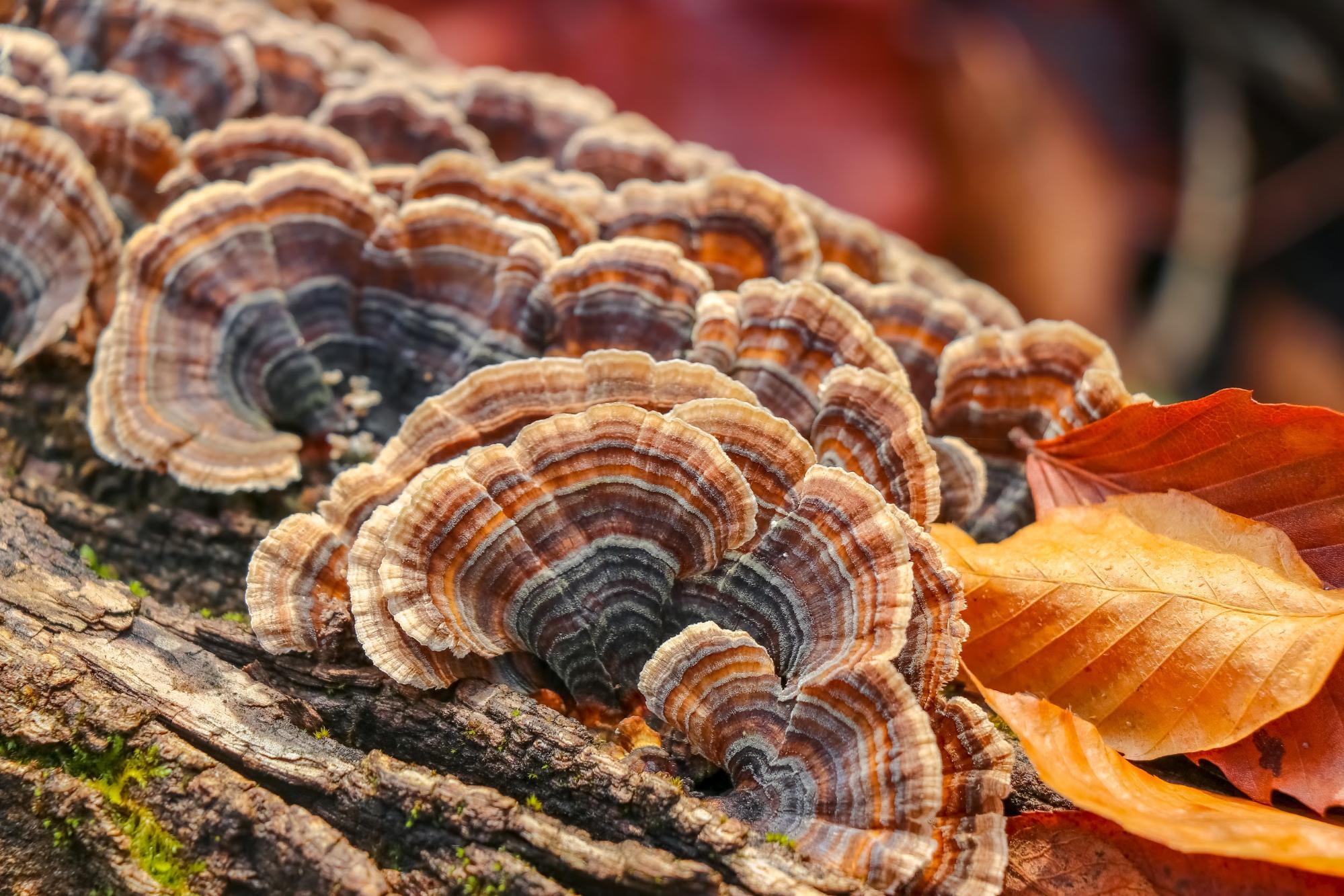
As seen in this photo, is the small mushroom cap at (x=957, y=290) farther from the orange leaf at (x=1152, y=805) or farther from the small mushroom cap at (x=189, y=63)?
the small mushroom cap at (x=189, y=63)

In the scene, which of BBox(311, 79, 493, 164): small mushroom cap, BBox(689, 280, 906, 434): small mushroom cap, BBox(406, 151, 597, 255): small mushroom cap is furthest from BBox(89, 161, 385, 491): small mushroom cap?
BBox(689, 280, 906, 434): small mushroom cap

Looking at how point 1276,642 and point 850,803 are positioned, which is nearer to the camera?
point 850,803

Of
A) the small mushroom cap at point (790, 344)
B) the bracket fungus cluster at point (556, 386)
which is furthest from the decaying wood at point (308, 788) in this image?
the small mushroom cap at point (790, 344)

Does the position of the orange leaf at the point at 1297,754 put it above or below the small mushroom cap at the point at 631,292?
below

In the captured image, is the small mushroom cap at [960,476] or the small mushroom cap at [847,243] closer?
the small mushroom cap at [960,476]

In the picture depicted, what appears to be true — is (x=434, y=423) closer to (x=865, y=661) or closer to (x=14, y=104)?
(x=865, y=661)

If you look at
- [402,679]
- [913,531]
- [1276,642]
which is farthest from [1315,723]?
[402,679]
